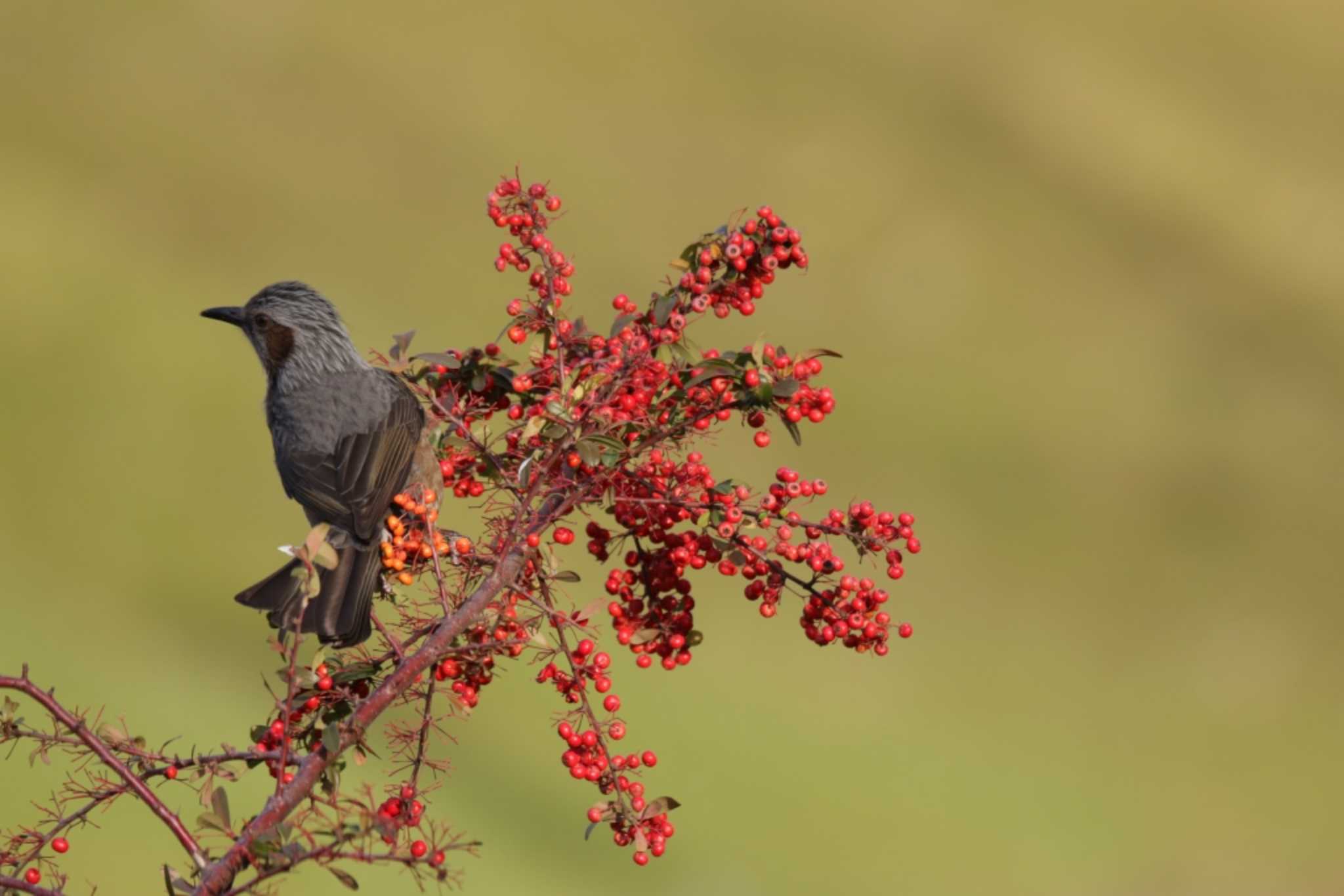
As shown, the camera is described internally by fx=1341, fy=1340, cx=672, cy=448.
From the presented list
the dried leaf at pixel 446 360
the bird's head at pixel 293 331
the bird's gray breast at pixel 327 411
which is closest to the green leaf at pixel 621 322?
the dried leaf at pixel 446 360

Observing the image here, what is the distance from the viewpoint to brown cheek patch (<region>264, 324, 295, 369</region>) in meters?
4.93

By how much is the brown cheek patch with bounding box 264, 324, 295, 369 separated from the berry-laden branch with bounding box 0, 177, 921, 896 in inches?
94.1

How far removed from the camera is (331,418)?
471cm

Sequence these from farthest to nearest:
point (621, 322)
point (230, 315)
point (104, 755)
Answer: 1. point (230, 315)
2. point (621, 322)
3. point (104, 755)

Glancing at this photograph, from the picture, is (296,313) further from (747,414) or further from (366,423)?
(747,414)

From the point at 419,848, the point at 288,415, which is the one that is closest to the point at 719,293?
the point at 419,848

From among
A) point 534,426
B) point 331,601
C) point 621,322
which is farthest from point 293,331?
point 534,426

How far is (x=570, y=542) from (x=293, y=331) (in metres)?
2.83

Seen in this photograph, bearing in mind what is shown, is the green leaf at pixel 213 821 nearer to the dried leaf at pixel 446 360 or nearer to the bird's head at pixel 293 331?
the dried leaf at pixel 446 360

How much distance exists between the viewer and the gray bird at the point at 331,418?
418cm

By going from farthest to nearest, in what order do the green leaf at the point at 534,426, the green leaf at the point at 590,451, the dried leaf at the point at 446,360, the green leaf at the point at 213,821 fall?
1. the dried leaf at the point at 446,360
2. the green leaf at the point at 534,426
3. the green leaf at the point at 590,451
4. the green leaf at the point at 213,821

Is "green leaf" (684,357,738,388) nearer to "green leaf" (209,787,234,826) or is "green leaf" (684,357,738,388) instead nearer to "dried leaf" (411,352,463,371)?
"dried leaf" (411,352,463,371)

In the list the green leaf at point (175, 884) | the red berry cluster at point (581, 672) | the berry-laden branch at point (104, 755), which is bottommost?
the green leaf at point (175, 884)

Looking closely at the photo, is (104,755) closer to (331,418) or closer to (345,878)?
(345,878)
